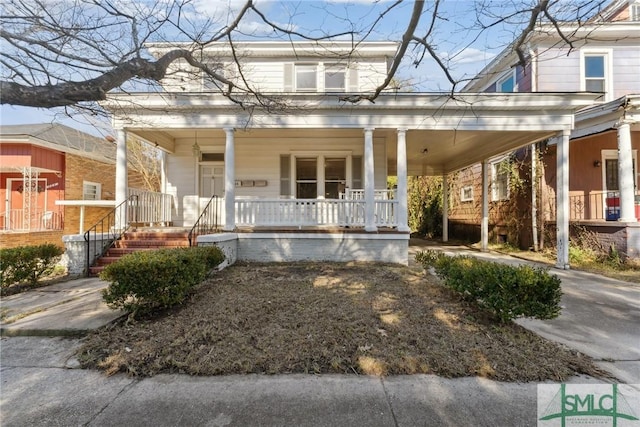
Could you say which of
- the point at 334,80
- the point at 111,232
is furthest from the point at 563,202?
the point at 111,232

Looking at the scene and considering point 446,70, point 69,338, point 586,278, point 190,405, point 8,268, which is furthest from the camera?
point 586,278

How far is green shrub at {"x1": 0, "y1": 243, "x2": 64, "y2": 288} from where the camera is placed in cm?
546

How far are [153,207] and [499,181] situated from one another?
1333cm

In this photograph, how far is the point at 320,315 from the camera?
13.2ft

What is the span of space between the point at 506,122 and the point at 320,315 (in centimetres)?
721

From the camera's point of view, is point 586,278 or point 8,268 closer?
point 8,268

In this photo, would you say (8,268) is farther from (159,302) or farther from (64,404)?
(64,404)

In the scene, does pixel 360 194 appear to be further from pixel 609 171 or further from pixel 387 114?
pixel 609 171

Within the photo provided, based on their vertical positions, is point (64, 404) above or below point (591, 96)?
below

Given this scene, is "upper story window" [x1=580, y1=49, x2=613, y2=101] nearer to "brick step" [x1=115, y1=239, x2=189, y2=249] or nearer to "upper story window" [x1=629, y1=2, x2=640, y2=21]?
"upper story window" [x1=629, y1=2, x2=640, y2=21]

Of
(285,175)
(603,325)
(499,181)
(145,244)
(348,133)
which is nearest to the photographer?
(603,325)

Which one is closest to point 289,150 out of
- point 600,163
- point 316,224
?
point 316,224

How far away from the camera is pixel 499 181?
13.0 metres

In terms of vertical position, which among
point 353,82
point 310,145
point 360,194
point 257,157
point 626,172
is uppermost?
point 353,82
